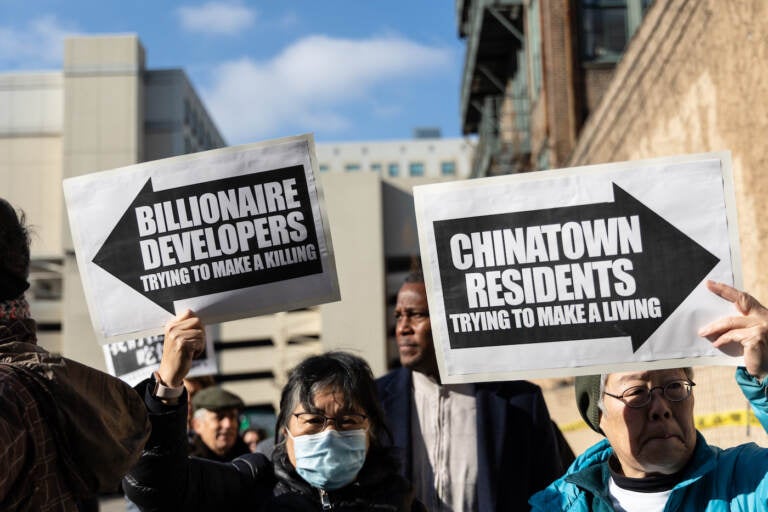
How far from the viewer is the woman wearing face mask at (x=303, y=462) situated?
2957 millimetres

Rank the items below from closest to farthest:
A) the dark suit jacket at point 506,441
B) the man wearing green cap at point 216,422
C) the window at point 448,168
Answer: the dark suit jacket at point 506,441 < the man wearing green cap at point 216,422 < the window at point 448,168

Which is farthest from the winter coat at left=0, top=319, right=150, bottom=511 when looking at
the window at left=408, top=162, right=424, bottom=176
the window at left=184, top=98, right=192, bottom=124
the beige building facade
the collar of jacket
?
the window at left=408, top=162, right=424, bottom=176

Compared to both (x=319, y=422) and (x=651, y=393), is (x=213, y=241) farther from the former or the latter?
(x=651, y=393)

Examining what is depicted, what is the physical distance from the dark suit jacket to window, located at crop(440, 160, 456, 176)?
98.7m

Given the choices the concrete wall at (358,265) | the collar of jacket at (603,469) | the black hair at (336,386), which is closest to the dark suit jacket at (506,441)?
the black hair at (336,386)

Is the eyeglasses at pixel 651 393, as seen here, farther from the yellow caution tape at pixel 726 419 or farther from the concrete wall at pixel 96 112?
the concrete wall at pixel 96 112

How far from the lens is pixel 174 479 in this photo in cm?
294

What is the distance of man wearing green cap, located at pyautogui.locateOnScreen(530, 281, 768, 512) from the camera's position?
9.02 feet

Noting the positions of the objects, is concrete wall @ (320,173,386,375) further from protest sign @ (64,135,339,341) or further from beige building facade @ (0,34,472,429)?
protest sign @ (64,135,339,341)

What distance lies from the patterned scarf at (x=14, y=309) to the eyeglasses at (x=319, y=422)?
1.13 metres

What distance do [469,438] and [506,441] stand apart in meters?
0.17

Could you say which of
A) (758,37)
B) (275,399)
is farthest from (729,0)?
(275,399)

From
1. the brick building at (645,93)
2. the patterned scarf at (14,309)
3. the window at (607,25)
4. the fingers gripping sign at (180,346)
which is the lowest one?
the fingers gripping sign at (180,346)

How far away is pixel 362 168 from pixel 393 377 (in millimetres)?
103459
